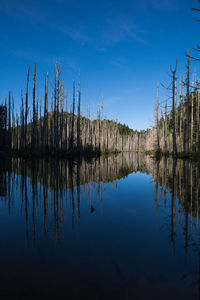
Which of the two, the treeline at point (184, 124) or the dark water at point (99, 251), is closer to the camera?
the dark water at point (99, 251)

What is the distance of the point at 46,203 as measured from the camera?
3490mm

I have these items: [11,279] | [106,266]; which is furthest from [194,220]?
[11,279]

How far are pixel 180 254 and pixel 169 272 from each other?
0.33 meters

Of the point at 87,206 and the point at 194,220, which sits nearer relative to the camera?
the point at 194,220

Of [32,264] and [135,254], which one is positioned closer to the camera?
[32,264]

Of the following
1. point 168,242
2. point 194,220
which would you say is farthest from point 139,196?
point 168,242

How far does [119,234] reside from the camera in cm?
222

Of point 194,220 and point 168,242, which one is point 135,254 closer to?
point 168,242

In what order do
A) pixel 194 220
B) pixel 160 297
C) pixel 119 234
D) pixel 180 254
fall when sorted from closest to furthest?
pixel 160 297 < pixel 180 254 < pixel 119 234 < pixel 194 220

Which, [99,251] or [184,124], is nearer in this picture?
[99,251]

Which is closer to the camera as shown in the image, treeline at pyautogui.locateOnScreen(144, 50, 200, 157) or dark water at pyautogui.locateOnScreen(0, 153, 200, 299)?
dark water at pyautogui.locateOnScreen(0, 153, 200, 299)

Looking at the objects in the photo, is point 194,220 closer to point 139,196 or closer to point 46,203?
point 139,196

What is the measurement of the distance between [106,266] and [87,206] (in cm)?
196

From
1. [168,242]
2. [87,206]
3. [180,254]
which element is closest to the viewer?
[180,254]
